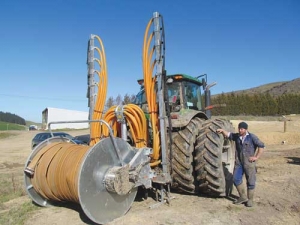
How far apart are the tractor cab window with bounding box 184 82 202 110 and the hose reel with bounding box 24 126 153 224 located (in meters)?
2.03

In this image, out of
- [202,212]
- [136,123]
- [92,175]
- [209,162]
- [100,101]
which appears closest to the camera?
[92,175]

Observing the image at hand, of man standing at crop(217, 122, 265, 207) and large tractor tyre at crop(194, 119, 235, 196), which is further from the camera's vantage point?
man standing at crop(217, 122, 265, 207)

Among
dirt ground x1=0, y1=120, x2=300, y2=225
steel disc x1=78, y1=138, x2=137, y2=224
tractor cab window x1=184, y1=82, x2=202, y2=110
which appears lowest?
dirt ground x1=0, y1=120, x2=300, y2=225

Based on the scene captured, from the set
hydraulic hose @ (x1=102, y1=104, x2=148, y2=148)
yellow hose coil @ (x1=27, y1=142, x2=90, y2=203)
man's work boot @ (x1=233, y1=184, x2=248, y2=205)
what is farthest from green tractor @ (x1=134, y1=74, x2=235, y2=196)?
yellow hose coil @ (x1=27, y1=142, x2=90, y2=203)

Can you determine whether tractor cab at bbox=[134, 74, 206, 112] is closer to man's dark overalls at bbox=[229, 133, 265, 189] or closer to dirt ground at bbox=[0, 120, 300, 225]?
man's dark overalls at bbox=[229, 133, 265, 189]

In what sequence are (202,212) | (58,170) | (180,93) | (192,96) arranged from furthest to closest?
(192,96) → (180,93) → (202,212) → (58,170)

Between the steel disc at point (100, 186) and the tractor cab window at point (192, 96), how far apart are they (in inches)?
96.5

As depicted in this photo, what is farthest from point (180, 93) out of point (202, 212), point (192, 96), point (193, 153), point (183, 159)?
point (202, 212)

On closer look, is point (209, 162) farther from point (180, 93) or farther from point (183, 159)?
point (180, 93)

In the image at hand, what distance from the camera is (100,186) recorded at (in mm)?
4363

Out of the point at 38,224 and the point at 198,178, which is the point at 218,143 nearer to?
the point at 198,178

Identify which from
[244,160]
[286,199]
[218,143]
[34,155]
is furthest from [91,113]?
[286,199]

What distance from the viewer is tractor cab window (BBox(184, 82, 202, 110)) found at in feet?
22.3

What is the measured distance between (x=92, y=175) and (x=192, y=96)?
356cm
